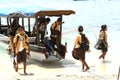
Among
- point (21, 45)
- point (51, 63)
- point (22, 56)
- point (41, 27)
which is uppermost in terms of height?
point (41, 27)

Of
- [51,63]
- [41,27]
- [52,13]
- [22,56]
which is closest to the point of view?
[22,56]

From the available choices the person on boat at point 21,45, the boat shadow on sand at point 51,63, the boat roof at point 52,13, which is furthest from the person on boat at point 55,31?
the person on boat at point 21,45

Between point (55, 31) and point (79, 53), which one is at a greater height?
point (55, 31)

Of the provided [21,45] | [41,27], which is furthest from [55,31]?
[21,45]

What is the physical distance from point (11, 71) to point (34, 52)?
4.50 feet

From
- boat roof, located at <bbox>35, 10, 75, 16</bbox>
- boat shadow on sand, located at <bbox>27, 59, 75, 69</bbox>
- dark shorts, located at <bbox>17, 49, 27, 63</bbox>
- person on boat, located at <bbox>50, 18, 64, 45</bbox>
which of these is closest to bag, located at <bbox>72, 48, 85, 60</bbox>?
boat shadow on sand, located at <bbox>27, 59, 75, 69</bbox>

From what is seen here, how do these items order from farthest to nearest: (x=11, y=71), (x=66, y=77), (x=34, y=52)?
(x=34, y=52) < (x=11, y=71) < (x=66, y=77)

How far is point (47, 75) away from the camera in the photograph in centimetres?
1256

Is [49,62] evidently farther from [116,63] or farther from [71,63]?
[116,63]

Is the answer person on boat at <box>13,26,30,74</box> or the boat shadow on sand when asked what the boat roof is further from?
the boat shadow on sand

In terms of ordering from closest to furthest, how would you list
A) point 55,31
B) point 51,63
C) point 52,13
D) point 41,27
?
point 52,13 < point 55,31 < point 41,27 < point 51,63

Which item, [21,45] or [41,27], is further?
[41,27]

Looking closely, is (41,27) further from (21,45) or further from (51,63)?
(21,45)

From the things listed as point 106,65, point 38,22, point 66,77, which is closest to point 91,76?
point 66,77
